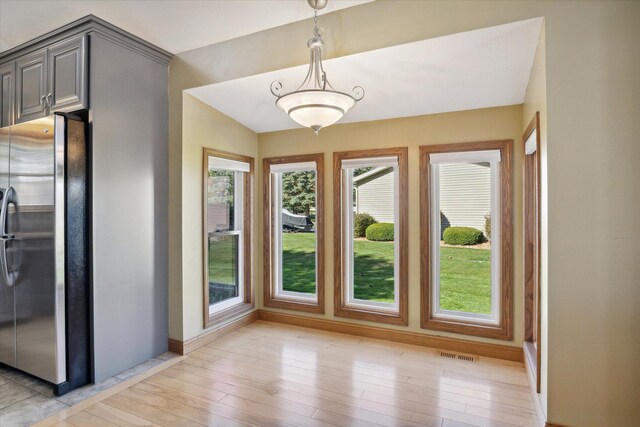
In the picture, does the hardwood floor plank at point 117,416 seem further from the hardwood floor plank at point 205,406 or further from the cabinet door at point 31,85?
the cabinet door at point 31,85

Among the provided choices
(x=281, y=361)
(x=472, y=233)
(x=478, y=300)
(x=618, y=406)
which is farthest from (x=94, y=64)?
(x=618, y=406)

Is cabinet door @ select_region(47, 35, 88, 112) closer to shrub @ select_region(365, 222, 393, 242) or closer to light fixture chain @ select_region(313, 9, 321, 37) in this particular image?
light fixture chain @ select_region(313, 9, 321, 37)

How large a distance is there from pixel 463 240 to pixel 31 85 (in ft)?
12.9

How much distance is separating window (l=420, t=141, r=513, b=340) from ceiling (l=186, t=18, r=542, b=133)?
17.9 inches

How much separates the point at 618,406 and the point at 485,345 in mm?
1251

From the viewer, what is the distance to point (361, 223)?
3723 mm

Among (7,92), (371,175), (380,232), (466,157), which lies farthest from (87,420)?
(466,157)

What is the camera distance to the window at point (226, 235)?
3.51 meters

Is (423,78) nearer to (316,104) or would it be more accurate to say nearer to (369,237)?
(316,104)

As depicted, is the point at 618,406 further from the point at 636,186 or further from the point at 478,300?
the point at 478,300

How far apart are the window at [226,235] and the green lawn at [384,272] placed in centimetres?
49

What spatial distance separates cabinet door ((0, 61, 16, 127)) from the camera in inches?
121

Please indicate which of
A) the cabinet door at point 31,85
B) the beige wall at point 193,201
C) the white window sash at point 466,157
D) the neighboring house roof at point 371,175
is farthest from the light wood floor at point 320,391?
the cabinet door at point 31,85

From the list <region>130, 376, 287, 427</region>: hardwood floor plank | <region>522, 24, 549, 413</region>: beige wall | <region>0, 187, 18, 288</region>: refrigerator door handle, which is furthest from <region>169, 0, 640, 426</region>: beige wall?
<region>0, 187, 18, 288</region>: refrigerator door handle
